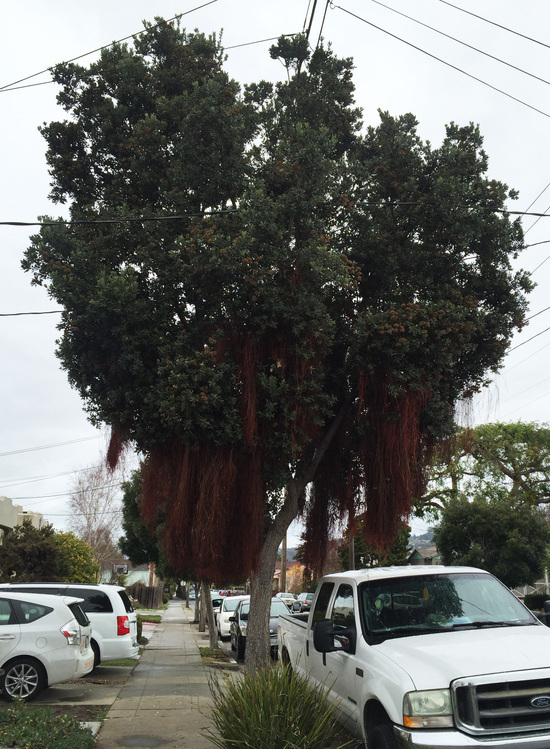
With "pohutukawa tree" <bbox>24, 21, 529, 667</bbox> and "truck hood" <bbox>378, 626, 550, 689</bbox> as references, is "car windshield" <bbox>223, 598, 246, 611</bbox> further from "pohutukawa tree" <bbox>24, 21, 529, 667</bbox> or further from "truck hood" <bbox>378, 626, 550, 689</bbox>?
"truck hood" <bbox>378, 626, 550, 689</bbox>

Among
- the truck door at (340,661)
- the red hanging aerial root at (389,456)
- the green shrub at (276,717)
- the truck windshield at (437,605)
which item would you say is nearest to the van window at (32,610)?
the truck door at (340,661)

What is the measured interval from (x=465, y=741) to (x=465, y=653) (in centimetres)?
65

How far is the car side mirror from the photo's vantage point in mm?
6203

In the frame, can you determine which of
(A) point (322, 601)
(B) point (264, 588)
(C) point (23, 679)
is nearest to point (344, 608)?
(A) point (322, 601)

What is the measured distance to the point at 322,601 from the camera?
787 cm

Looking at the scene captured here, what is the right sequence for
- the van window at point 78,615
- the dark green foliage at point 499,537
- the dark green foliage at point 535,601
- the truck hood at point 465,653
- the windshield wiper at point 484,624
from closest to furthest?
the truck hood at point 465,653 → the windshield wiper at point 484,624 → the van window at point 78,615 → the dark green foliage at point 535,601 → the dark green foliage at point 499,537

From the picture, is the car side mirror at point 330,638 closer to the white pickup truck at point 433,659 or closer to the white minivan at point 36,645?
the white pickup truck at point 433,659

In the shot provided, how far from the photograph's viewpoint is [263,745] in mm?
5492

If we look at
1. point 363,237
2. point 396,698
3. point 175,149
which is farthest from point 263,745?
point 175,149

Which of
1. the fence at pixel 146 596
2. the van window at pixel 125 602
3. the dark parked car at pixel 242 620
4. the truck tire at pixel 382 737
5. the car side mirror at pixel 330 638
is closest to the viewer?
the truck tire at pixel 382 737

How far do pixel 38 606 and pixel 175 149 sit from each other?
7.33 m

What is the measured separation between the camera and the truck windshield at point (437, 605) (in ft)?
20.0

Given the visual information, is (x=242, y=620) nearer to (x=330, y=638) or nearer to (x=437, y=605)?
(x=330, y=638)

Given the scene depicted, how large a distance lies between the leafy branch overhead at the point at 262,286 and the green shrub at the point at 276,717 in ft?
11.1
